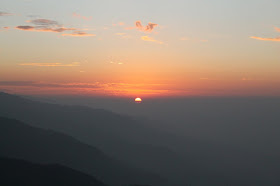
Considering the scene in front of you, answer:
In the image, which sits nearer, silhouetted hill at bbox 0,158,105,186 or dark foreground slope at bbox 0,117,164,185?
silhouetted hill at bbox 0,158,105,186

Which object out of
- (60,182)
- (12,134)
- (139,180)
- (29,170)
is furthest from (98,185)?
(12,134)

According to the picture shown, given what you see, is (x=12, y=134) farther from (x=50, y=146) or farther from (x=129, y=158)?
(x=129, y=158)

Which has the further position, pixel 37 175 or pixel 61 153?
pixel 61 153

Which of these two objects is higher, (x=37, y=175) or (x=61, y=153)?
(x=61, y=153)

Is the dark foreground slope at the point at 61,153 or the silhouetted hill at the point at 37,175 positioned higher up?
the dark foreground slope at the point at 61,153

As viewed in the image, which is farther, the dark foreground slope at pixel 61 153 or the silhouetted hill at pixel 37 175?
the dark foreground slope at pixel 61 153
